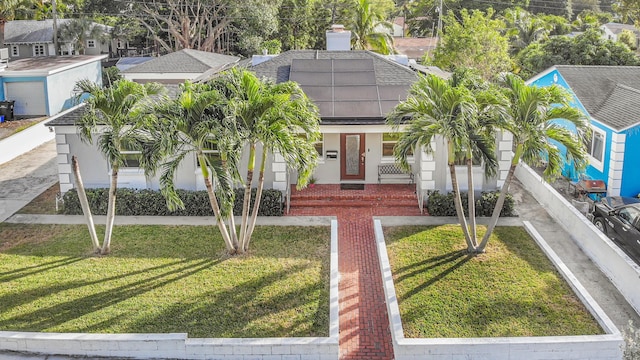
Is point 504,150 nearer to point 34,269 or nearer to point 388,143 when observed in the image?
point 388,143

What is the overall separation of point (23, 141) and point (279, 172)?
15.1 m

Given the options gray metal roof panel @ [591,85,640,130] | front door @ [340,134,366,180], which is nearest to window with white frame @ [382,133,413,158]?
front door @ [340,134,366,180]

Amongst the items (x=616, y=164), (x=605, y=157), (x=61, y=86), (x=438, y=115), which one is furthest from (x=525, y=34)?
(x=438, y=115)

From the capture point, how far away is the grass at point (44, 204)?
20609 mm

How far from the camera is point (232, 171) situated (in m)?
15.2

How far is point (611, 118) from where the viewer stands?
71.9ft

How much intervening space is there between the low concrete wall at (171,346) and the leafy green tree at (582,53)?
90.7 ft

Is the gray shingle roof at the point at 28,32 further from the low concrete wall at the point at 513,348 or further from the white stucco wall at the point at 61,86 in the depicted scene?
the low concrete wall at the point at 513,348

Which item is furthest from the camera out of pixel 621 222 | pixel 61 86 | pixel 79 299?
pixel 61 86

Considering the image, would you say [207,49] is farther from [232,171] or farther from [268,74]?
[232,171]

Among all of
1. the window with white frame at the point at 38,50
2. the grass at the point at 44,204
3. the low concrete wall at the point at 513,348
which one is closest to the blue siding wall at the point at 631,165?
the low concrete wall at the point at 513,348

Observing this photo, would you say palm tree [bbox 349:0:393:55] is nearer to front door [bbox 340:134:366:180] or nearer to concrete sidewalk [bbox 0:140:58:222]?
concrete sidewalk [bbox 0:140:58:222]

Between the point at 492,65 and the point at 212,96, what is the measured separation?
22.1 metres

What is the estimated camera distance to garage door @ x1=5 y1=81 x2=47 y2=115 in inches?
1366
